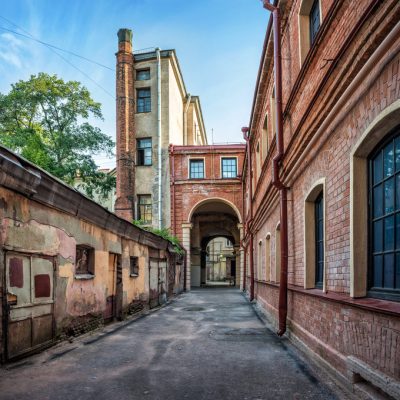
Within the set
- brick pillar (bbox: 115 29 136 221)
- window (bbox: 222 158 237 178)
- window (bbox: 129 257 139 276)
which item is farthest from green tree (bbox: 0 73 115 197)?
window (bbox: 129 257 139 276)

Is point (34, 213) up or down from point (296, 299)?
up

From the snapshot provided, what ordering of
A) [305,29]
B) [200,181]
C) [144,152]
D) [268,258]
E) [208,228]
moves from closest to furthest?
1. [305,29]
2. [268,258]
3. [200,181]
4. [144,152]
5. [208,228]

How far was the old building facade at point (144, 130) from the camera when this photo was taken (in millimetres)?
24100

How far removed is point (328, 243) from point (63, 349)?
4.67m

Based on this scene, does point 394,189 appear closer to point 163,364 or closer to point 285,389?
point 285,389

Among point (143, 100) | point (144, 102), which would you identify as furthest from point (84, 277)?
point (143, 100)

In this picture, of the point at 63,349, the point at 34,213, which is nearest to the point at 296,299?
the point at 63,349

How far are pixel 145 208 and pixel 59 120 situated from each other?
788 centimetres

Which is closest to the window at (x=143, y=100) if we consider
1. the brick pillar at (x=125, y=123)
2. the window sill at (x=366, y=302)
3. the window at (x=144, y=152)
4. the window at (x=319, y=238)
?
the brick pillar at (x=125, y=123)

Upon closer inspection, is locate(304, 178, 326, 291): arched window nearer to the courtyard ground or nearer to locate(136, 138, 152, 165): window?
the courtyard ground

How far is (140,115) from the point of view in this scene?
25.2m

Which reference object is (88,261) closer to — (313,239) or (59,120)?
(313,239)

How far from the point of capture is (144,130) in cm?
2509

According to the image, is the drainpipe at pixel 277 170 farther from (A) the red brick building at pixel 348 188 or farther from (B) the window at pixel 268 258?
(B) the window at pixel 268 258
